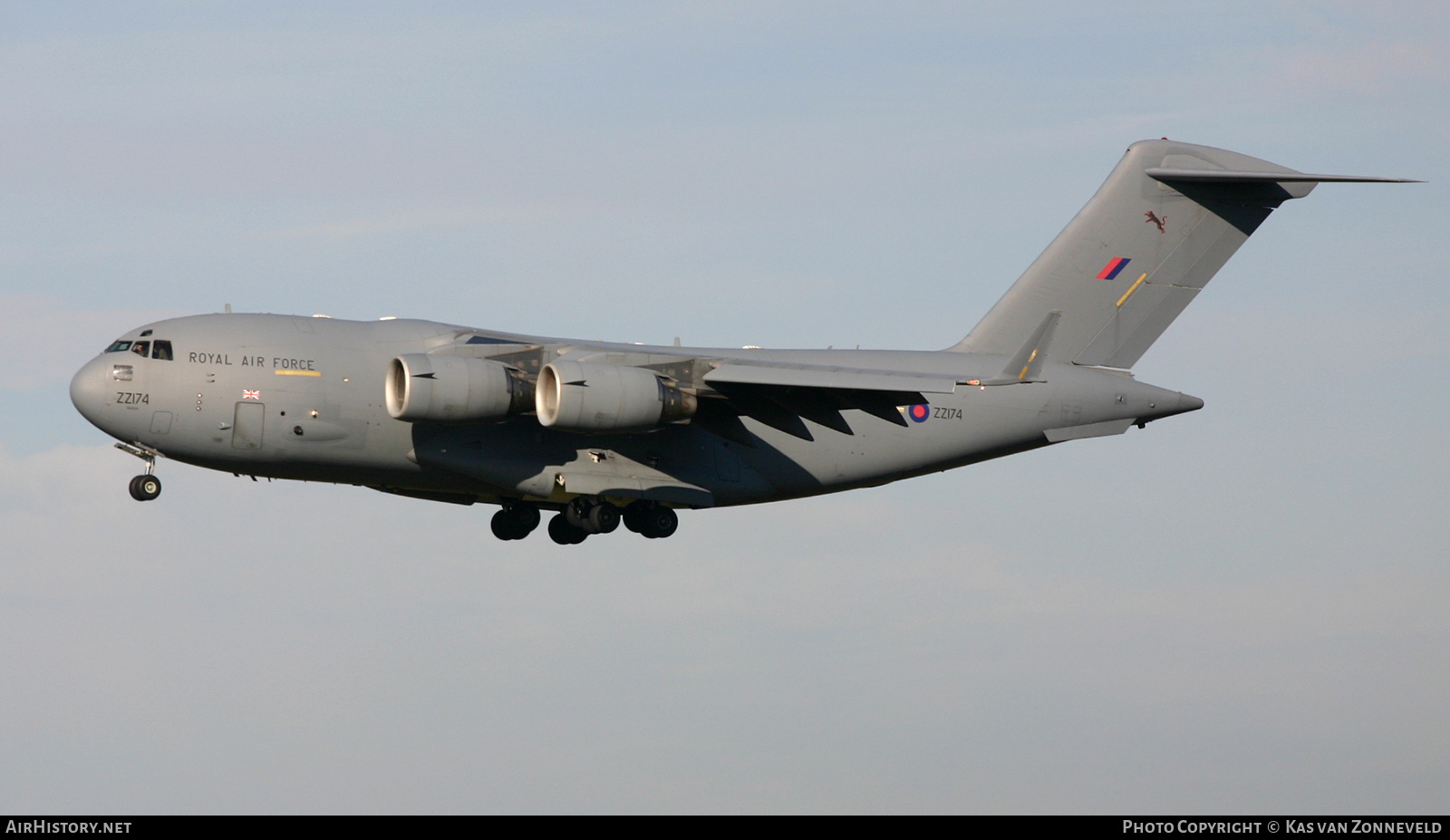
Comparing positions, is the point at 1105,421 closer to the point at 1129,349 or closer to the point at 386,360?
the point at 1129,349

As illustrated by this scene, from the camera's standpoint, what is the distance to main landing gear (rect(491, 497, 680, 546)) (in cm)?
1761

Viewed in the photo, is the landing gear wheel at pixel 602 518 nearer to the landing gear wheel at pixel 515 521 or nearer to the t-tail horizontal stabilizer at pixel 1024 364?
the landing gear wheel at pixel 515 521

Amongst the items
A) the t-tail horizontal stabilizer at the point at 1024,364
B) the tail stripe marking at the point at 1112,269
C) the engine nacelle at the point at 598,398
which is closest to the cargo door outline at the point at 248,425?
the engine nacelle at the point at 598,398

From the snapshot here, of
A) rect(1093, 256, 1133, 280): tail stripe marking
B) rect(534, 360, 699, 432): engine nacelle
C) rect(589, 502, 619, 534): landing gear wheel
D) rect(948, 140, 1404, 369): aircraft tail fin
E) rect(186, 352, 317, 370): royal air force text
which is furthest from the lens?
rect(1093, 256, 1133, 280): tail stripe marking

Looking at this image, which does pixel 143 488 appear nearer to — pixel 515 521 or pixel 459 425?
pixel 459 425

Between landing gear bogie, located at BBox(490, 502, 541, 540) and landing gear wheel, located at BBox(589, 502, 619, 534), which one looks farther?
A: landing gear bogie, located at BBox(490, 502, 541, 540)

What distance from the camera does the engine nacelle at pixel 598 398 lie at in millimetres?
16047

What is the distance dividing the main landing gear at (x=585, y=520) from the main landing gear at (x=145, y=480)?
12.2 ft

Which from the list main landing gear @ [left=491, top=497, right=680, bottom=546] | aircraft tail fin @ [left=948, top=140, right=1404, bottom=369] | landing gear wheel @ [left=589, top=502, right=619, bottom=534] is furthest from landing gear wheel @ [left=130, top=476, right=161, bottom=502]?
aircraft tail fin @ [left=948, top=140, right=1404, bottom=369]

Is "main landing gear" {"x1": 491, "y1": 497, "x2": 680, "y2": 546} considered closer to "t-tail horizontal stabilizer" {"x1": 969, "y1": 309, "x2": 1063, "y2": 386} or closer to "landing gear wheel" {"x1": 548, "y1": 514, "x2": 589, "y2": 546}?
"landing gear wheel" {"x1": 548, "y1": 514, "x2": 589, "y2": 546}

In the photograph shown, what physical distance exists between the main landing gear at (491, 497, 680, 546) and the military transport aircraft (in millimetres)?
26

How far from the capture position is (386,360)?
661 inches

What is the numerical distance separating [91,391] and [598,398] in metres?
4.74

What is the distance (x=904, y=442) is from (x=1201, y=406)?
3552mm
